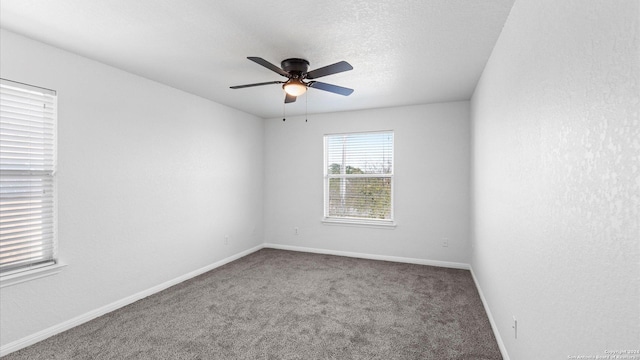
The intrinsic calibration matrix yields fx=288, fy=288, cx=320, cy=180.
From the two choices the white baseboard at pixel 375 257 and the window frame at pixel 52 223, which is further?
the white baseboard at pixel 375 257

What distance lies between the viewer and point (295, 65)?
2682mm

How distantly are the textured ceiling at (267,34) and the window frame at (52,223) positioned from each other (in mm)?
421

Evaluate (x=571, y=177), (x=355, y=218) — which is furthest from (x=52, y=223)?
(x=355, y=218)

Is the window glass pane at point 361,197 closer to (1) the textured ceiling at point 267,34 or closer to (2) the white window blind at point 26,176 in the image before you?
(1) the textured ceiling at point 267,34

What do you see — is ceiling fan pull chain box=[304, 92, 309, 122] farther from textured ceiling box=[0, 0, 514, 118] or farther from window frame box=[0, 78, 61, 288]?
window frame box=[0, 78, 61, 288]

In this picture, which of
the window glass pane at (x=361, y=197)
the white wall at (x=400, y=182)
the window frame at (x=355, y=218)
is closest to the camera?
the white wall at (x=400, y=182)

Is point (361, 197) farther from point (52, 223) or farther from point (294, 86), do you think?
point (52, 223)

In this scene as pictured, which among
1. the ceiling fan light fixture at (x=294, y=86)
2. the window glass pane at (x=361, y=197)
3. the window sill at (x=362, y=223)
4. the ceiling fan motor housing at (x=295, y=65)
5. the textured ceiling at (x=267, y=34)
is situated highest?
the textured ceiling at (x=267, y=34)

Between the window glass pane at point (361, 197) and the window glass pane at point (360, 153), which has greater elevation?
the window glass pane at point (360, 153)

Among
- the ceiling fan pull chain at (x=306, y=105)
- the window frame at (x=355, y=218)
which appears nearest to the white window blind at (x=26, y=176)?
the ceiling fan pull chain at (x=306, y=105)

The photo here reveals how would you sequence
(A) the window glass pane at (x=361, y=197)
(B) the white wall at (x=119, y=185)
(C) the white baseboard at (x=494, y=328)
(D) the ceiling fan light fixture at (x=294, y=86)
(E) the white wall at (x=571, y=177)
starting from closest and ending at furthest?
1. (E) the white wall at (x=571, y=177)
2. (C) the white baseboard at (x=494, y=328)
3. (B) the white wall at (x=119, y=185)
4. (D) the ceiling fan light fixture at (x=294, y=86)
5. (A) the window glass pane at (x=361, y=197)

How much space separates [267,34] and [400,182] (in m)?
3.15

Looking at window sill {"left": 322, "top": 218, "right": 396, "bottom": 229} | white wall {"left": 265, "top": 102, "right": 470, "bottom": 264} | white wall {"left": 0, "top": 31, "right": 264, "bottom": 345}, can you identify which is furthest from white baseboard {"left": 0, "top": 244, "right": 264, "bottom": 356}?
window sill {"left": 322, "top": 218, "right": 396, "bottom": 229}

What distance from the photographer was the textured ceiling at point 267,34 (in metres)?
1.94
